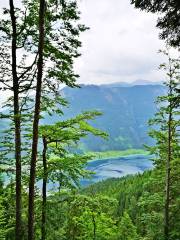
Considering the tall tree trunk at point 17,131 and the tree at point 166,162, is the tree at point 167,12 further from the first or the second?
the tree at point 166,162

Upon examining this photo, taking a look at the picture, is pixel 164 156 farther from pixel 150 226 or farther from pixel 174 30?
pixel 174 30

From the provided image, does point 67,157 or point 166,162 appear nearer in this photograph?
point 67,157

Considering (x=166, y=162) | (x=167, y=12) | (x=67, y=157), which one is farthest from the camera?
(x=166, y=162)

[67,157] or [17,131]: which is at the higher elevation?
[17,131]

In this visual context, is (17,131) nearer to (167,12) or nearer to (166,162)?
(167,12)

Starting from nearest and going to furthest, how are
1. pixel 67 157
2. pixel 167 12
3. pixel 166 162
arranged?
pixel 167 12 < pixel 67 157 < pixel 166 162

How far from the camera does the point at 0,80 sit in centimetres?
1266

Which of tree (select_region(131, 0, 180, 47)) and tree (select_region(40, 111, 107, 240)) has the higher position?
tree (select_region(131, 0, 180, 47))

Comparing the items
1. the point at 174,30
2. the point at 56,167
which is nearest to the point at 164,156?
the point at 56,167

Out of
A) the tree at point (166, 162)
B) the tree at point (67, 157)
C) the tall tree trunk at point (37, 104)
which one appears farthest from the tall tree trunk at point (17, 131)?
the tree at point (166, 162)

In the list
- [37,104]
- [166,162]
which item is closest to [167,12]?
[37,104]

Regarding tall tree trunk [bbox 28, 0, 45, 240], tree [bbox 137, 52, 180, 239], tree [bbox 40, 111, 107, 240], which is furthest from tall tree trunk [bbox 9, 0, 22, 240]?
tree [bbox 137, 52, 180, 239]

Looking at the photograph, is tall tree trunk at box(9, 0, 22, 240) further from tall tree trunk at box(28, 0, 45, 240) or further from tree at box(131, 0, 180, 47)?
tree at box(131, 0, 180, 47)

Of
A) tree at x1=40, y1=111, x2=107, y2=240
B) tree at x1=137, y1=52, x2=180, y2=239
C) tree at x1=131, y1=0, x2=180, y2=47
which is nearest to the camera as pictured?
tree at x1=131, y1=0, x2=180, y2=47
